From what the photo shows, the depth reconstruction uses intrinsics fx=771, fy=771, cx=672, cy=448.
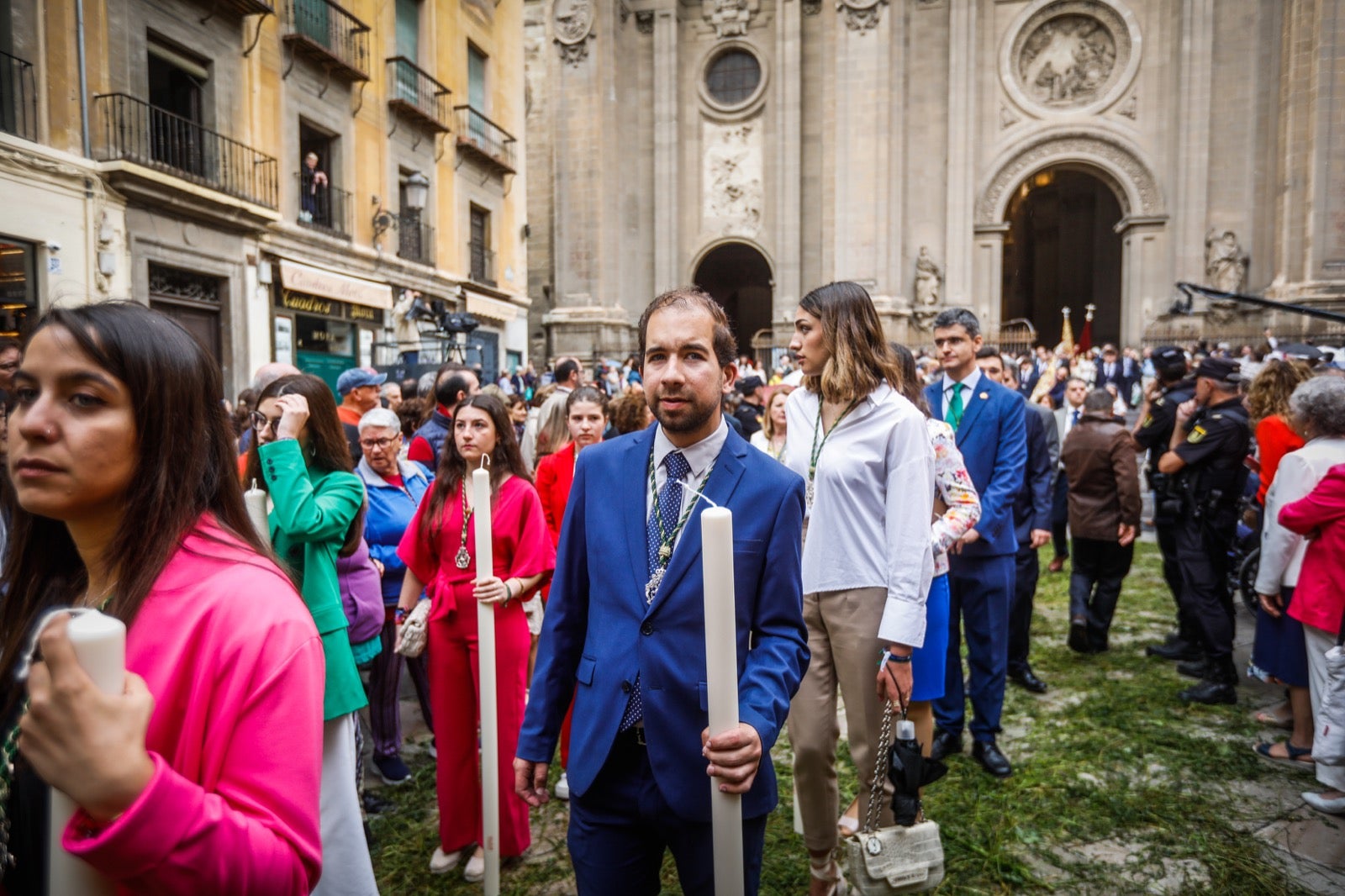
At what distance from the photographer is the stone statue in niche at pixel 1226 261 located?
23094mm

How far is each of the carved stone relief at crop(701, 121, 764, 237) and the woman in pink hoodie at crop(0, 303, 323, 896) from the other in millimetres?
26641

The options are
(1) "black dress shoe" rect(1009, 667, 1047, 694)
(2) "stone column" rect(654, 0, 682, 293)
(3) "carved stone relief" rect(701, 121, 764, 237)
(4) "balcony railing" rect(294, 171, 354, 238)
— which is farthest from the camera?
(3) "carved stone relief" rect(701, 121, 764, 237)

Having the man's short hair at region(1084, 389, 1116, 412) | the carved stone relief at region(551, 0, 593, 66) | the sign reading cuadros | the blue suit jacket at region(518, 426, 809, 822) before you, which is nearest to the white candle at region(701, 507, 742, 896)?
the blue suit jacket at region(518, 426, 809, 822)

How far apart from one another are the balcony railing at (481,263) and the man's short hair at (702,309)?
17859 mm

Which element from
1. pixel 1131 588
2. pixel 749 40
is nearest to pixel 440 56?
pixel 749 40

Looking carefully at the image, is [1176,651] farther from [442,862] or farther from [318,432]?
[318,432]

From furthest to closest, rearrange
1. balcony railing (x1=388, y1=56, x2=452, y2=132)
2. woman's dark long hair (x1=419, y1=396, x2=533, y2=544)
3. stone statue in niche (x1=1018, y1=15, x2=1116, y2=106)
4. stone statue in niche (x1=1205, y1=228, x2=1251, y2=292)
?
stone statue in niche (x1=1018, y1=15, x2=1116, y2=106), stone statue in niche (x1=1205, y1=228, x2=1251, y2=292), balcony railing (x1=388, y1=56, x2=452, y2=132), woman's dark long hair (x1=419, y1=396, x2=533, y2=544)

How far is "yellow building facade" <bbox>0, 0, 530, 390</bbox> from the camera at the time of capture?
31.2 feet

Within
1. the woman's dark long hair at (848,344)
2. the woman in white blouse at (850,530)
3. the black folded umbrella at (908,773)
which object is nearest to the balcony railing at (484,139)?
the woman's dark long hair at (848,344)

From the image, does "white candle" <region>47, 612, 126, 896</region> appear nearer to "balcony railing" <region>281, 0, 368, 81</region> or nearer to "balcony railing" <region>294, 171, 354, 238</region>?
"balcony railing" <region>294, 171, 354, 238</region>

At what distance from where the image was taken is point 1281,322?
22.2 m

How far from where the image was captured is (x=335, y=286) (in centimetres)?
1402

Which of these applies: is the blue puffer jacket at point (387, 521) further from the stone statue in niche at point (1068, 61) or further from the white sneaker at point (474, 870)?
the stone statue in niche at point (1068, 61)

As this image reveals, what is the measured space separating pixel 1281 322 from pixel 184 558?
28.0 metres
